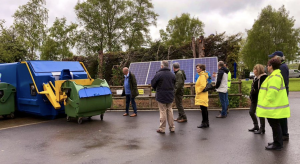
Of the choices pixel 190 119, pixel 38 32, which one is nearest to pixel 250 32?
pixel 38 32

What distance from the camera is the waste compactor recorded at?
7684 millimetres

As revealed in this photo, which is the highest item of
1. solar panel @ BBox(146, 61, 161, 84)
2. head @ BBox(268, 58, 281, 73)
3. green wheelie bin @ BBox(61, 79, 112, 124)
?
solar panel @ BBox(146, 61, 161, 84)

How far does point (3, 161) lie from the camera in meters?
4.68

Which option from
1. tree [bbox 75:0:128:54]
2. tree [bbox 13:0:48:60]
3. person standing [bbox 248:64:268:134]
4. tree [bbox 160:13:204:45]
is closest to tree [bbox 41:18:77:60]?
tree [bbox 75:0:128:54]

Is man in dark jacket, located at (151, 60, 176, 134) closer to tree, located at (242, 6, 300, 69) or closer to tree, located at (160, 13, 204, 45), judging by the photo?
tree, located at (242, 6, 300, 69)

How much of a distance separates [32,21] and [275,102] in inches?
830

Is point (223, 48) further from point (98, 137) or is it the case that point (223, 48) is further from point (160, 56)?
point (98, 137)

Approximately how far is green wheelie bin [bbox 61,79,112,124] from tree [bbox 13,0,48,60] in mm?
14625

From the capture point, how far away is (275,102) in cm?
472

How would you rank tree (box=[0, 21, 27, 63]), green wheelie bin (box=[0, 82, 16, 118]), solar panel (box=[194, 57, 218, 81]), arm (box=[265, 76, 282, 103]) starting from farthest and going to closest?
tree (box=[0, 21, 27, 63]), solar panel (box=[194, 57, 218, 81]), green wheelie bin (box=[0, 82, 16, 118]), arm (box=[265, 76, 282, 103])

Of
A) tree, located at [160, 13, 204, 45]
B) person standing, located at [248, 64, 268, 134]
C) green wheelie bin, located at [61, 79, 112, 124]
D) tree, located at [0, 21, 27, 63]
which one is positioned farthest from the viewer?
tree, located at [160, 13, 204, 45]

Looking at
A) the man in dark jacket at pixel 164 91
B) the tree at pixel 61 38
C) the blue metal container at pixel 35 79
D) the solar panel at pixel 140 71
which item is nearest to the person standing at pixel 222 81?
the man in dark jacket at pixel 164 91

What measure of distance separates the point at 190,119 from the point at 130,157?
3822 millimetres

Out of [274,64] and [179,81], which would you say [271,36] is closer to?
[179,81]
